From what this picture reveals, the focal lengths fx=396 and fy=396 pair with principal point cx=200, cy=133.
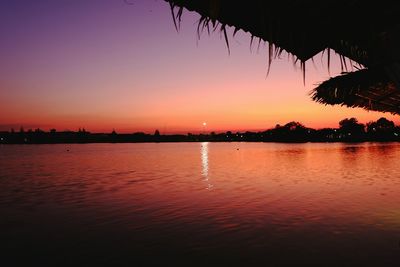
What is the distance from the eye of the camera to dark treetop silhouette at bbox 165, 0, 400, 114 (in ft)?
9.43

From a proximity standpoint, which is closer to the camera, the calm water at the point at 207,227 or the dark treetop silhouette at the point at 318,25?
the dark treetop silhouette at the point at 318,25

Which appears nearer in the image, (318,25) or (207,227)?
(318,25)

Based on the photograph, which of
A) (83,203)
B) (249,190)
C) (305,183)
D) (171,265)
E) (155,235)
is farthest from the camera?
(305,183)

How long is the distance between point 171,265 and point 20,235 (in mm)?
6114

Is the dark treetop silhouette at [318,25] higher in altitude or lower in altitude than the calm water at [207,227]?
higher

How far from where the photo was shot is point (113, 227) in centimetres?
1372

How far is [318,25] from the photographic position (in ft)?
10.8

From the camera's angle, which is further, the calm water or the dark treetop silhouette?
the calm water

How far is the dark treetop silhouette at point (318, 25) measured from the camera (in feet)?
9.43

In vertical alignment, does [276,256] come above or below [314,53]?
below

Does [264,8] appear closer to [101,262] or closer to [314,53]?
[314,53]

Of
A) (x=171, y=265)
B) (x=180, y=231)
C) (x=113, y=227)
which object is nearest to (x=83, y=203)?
(x=113, y=227)

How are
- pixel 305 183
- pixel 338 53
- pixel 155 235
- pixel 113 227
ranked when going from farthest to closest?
1. pixel 305 183
2. pixel 113 227
3. pixel 155 235
4. pixel 338 53

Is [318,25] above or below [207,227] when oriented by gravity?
above
